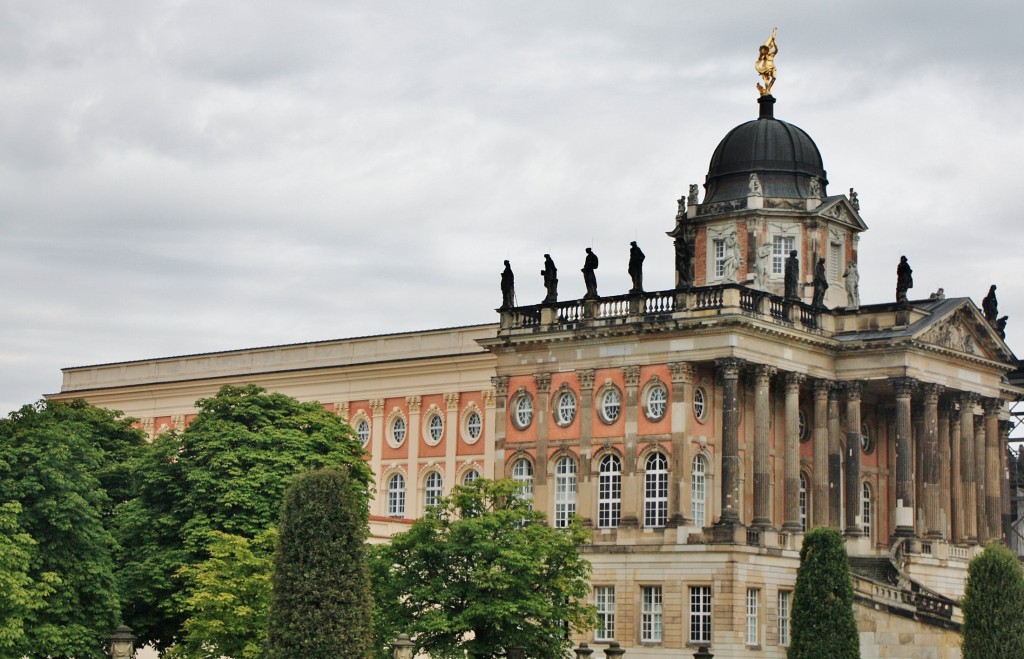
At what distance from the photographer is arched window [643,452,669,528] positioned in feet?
236

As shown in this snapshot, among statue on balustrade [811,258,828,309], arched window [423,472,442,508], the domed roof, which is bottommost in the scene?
arched window [423,472,442,508]

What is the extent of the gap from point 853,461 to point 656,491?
8578 mm

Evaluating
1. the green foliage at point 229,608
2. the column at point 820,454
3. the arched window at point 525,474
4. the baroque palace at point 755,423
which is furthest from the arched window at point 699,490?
the green foliage at point 229,608

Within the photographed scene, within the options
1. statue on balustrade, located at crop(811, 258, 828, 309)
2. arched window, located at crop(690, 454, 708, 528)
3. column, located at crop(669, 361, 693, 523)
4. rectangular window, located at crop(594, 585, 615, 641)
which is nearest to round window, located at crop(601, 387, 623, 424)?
column, located at crop(669, 361, 693, 523)

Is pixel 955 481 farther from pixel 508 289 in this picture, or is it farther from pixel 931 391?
pixel 508 289

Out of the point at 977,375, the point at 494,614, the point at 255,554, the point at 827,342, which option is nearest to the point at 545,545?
the point at 494,614

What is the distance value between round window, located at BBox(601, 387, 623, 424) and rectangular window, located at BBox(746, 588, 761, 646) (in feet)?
27.6

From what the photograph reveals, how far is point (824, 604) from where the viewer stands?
62.0 meters

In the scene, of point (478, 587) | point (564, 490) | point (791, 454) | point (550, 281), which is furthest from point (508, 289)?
point (478, 587)

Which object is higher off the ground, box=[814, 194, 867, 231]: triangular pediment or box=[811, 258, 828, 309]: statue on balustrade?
box=[814, 194, 867, 231]: triangular pediment

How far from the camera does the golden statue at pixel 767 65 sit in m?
82.6

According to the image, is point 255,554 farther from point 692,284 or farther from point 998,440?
point 998,440

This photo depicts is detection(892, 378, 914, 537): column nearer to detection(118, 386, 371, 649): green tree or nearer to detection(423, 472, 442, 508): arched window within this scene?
detection(118, 386, 371, 649): green tree

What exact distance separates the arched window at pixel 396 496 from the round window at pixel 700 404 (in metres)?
20.9
